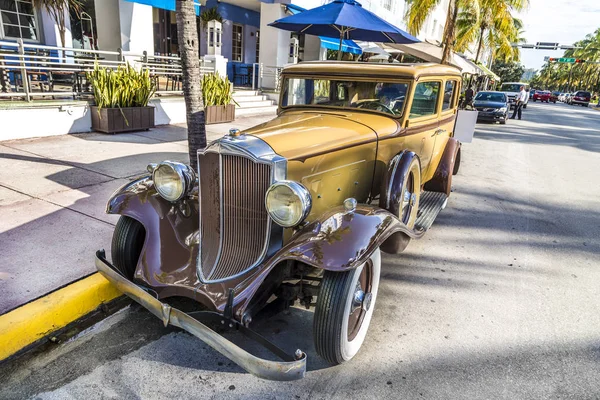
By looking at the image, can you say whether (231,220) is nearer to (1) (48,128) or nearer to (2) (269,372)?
(2) (269,372)

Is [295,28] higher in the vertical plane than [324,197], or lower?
higher

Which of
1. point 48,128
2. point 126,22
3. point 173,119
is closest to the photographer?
point 48,128

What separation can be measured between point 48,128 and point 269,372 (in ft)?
21.8

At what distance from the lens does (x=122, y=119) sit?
7359 millimetres

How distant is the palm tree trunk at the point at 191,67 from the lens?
3935 millimetres

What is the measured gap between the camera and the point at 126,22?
9.76 meters

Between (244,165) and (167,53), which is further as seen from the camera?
Answer: (167,53)

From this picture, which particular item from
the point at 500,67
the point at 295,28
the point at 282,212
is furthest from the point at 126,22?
the point at 500,67

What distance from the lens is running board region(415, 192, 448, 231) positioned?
383 centimetres

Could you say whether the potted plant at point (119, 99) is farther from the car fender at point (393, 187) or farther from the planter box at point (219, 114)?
the car fender at point (393, 187)

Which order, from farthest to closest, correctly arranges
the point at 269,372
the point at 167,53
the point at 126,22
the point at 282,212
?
the point at 167,53 < the point at 126,22 < the point at 282,212 < the point at 269,372

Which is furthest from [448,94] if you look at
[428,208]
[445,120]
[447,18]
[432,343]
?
[447,18]

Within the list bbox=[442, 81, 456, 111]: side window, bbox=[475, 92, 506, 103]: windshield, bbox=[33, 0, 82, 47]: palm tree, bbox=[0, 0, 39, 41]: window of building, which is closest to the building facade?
bbox=[0, 0, 39, 41]: window of building

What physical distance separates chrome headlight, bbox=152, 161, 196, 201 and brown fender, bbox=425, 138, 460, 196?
3.22 m
